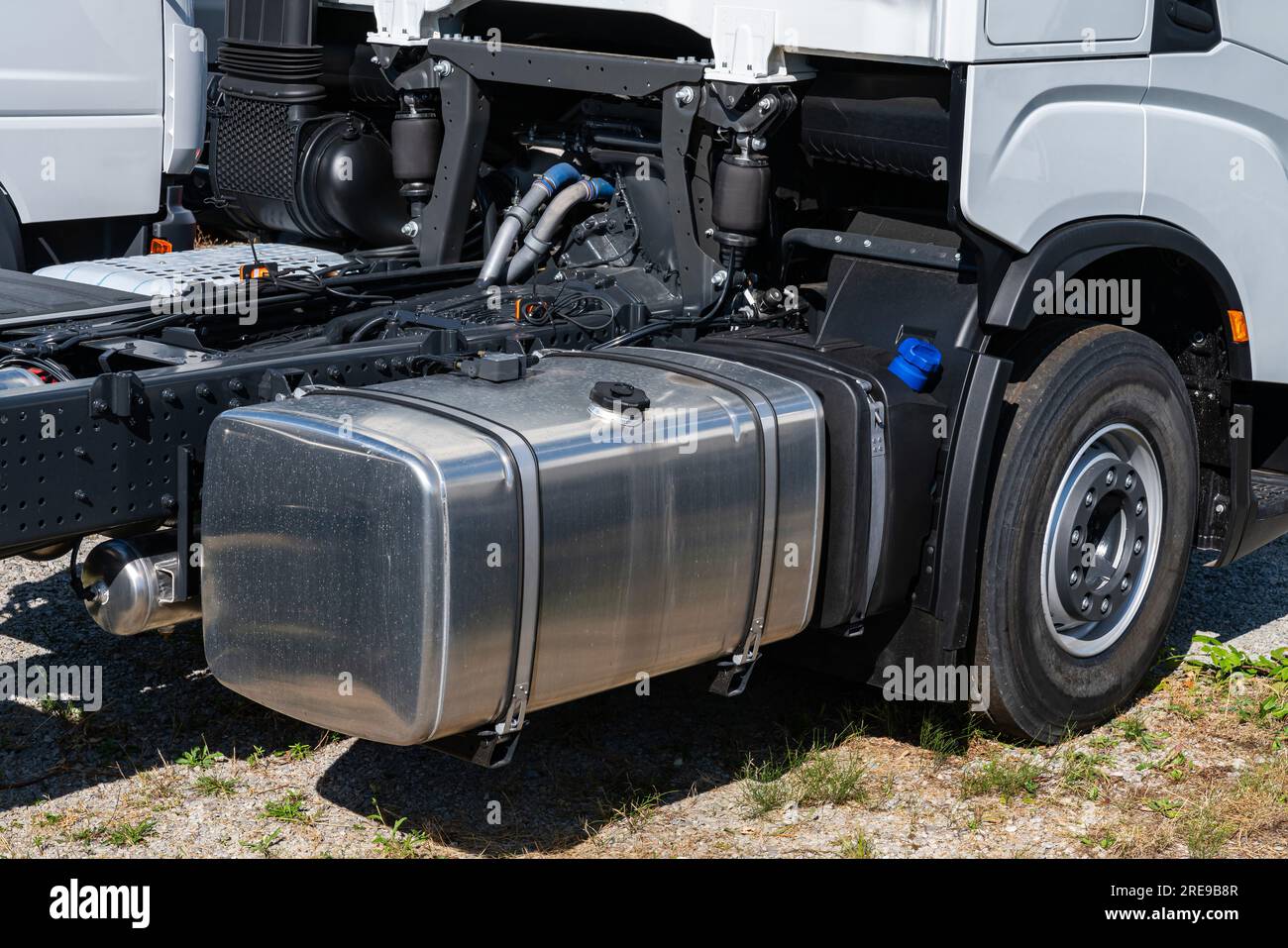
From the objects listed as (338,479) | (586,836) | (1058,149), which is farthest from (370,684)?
(1058,149)

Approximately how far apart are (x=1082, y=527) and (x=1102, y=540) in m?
0.20

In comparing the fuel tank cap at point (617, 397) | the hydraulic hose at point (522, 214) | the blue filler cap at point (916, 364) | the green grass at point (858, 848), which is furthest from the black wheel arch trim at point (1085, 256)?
the hydraulic hose at point (522, 214)

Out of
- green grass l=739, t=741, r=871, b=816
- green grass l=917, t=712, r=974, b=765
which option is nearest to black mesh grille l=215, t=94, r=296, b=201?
green grass l=739, t=741, r=871, b=816

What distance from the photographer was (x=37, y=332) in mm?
4129

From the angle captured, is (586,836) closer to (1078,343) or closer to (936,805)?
(936,805)

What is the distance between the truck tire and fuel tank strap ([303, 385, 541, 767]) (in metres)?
1.40

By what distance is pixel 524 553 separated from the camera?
10.4ft

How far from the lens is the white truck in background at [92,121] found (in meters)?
6.20

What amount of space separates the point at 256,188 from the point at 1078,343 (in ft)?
9.30

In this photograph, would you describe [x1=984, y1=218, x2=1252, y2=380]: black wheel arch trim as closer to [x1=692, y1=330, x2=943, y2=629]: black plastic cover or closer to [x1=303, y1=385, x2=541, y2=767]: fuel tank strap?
[x1=692, y1=330, x2=943, y2=629]: black plastic cover

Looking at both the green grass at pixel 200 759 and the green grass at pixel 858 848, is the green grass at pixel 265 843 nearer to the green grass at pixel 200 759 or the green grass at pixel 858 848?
the green grass at pixel 200 759

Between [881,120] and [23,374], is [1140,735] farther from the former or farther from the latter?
[23,374]

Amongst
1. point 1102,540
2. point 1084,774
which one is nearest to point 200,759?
point 1084,774

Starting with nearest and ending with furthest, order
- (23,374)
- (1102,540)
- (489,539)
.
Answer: (489,539), (23,374), (1102,540)
